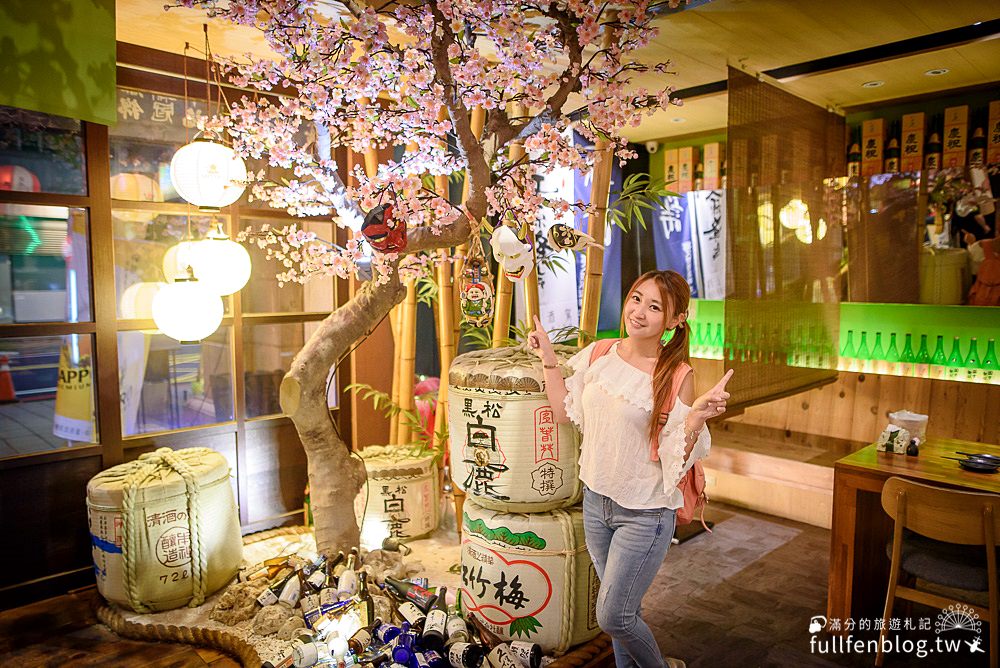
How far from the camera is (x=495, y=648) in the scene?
2.64 metres

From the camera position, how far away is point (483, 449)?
2.77 meters

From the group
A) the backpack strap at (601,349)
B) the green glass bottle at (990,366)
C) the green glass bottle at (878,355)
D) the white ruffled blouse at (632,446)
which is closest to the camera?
the white ruffled blouse at (632,446)

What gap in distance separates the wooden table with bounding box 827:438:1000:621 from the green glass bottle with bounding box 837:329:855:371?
1.67m

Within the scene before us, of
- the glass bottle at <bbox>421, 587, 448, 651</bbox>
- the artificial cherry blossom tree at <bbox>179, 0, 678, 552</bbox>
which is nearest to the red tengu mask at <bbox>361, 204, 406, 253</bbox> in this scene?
the artificial cherry blossom tree at <bbox>179, 0, 678, 552</bbox>

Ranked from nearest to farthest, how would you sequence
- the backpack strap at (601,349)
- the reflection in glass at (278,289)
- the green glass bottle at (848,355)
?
the backpack strap at (601,349)
the reflection in glass at (278,289)
the green glass bottle at (848,355)

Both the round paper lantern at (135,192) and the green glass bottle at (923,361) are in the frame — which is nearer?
the round paper lantern at (135,192)

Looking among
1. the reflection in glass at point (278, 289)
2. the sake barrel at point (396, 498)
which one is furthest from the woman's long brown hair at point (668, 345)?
the reflection in glass at point (278, 289)

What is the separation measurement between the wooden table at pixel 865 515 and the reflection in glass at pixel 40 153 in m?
3.93

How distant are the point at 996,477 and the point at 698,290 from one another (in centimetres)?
291

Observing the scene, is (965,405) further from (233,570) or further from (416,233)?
(233,570)

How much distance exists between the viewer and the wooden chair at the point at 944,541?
8.39 ft

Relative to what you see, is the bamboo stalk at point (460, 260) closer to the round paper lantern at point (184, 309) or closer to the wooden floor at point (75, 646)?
the round paper lantern at point (184, 309)

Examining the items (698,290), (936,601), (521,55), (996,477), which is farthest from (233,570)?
(698,290)

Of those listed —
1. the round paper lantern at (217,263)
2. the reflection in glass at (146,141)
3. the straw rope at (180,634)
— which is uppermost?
the reflection in glass at (146,141)
